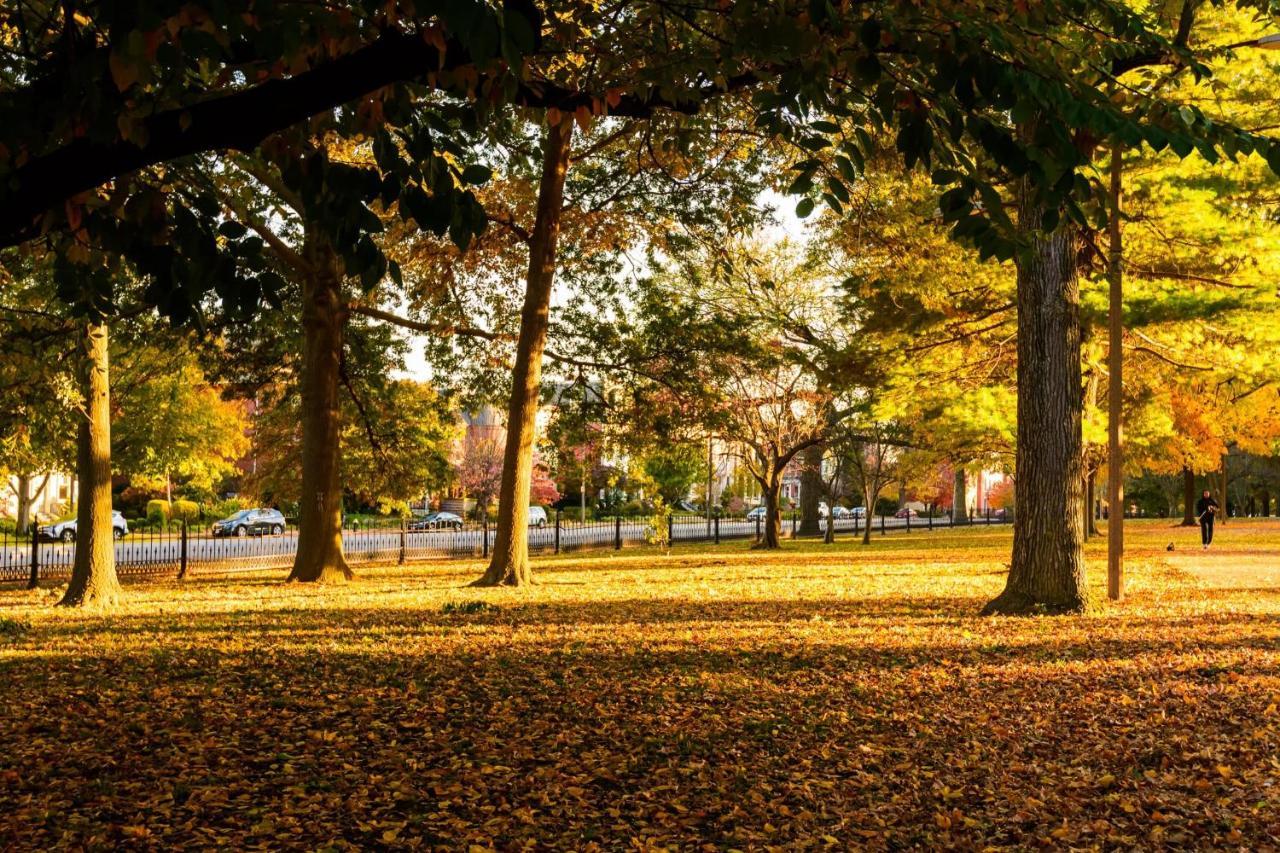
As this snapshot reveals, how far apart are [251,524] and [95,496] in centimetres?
3046

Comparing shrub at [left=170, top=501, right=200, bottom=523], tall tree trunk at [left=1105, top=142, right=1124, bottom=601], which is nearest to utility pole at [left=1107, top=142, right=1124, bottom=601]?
tall tree trunk at [left=1105, top=142, right=1124, bottom=601]

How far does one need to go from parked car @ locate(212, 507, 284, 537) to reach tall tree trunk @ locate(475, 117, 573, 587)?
90.4ft

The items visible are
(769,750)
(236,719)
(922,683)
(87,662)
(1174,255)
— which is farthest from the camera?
(1174,255)

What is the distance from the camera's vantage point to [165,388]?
123 ft

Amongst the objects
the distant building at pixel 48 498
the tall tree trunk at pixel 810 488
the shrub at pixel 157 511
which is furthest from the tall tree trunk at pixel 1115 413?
the distant building at pixel 48 498

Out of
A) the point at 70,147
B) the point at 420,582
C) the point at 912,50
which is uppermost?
the point at 912,50

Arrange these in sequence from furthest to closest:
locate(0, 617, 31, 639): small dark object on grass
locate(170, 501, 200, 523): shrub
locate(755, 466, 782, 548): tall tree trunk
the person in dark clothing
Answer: locate(170, 501, 200, 523): shrub, locate(755, 466, 782, 548): tall tree trunk, the person in dark clothing, locate(0, 617, 31, 639): small dark object on grass

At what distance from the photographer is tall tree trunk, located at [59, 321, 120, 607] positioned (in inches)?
512

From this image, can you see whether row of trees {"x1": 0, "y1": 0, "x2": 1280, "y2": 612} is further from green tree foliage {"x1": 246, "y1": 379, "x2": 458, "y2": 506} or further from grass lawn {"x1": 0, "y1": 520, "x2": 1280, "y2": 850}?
grass lawn {"x1": 0, "y1": 520, "x2": 1280, "y2": 850}

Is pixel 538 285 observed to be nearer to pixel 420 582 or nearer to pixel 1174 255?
pixel 420 582

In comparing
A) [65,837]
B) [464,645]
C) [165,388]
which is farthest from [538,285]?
[165,388]

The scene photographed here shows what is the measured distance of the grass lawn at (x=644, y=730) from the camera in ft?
14.6

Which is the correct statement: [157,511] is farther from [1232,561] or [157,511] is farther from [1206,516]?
[1232,561]

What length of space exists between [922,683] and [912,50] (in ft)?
15.3
